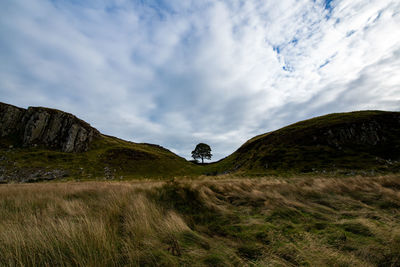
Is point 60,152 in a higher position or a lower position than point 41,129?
lower

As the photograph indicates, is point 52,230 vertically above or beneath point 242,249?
above

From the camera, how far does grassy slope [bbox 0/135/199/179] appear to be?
120 feet

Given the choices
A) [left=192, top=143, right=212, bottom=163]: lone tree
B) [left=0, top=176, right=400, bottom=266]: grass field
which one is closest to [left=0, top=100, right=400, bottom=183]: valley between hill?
[left=0, top=176, right=400, bottom=266]: grass field

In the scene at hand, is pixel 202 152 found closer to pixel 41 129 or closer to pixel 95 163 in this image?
pixel 95 163

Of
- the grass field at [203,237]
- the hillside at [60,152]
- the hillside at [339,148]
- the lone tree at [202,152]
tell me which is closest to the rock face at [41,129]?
the hillside at [60,152]

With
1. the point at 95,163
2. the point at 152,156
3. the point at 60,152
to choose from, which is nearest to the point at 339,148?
the point at 152,156

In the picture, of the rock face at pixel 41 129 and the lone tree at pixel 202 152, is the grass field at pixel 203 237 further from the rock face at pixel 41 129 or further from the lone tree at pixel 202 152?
the lone tree at pixel 202 152

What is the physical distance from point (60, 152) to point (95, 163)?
38.5ft

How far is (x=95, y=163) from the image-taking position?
142 feet

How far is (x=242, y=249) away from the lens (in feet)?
9.07

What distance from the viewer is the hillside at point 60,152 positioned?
121 ft

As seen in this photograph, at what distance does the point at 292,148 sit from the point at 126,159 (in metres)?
47.7

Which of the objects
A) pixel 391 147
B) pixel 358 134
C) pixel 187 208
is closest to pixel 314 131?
pixel 358 134

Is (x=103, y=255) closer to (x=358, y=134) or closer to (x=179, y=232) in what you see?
(x=179, y=232)
